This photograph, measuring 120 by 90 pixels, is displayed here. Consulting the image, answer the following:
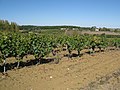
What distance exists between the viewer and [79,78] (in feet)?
47.9

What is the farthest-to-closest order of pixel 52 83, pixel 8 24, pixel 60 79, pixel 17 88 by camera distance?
pixel 8 24 < pixel 60 79 < pixel 52 83 < pixel 17 88

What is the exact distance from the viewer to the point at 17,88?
11719 millimetres

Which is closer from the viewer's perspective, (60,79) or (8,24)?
(60,79)

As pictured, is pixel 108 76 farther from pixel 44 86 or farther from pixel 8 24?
pixel 8 24

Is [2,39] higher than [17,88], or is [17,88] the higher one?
[2,39]

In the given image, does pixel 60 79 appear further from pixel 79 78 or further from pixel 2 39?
pixel 2 39

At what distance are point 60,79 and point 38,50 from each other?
7.08 meters

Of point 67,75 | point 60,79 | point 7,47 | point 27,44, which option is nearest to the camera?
point 60,79

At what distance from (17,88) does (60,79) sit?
3370mm

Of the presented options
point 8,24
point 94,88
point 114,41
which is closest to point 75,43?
point 94,88

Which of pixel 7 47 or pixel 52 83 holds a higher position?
pixel 7 47

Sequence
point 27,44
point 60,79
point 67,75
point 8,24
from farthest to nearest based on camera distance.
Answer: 1. point 8,24
2. point 27,44
3. point 67,75
4. point 60,79

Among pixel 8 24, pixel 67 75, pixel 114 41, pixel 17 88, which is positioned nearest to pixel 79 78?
pixel 67 75

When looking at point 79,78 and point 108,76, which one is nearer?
point 79,78
